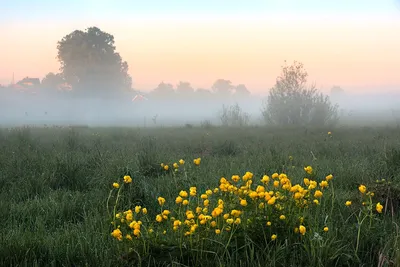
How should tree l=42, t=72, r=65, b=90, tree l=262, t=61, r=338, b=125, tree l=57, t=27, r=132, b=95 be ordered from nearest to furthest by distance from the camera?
tree l=262, t=61, r=338, b=125 → tree l=57, t=27, r=132, b=95 → tree l=42, t=72, r=65, b=90

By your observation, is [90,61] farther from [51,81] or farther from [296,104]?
[296,104]

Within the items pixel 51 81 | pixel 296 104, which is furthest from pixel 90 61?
pixel 296 104

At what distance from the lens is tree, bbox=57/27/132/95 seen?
6512 centimetres

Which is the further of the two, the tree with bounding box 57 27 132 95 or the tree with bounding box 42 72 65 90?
the tree with bounding box 42 72 65 90

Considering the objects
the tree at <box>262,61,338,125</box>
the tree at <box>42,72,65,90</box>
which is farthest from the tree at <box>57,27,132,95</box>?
the tree at <box>262,61,338,125</box>

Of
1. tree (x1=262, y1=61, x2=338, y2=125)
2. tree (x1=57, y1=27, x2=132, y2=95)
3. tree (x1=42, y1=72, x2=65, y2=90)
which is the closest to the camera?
tree (x1=262, y1=61, x2=338, y2=125)

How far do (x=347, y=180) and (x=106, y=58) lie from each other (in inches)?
2653

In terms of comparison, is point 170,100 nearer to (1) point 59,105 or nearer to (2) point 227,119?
(1) point 59,105

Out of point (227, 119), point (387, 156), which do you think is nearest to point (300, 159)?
point (387, 156)

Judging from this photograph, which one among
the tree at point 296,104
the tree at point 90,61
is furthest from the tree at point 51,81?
the tree at point 296,104

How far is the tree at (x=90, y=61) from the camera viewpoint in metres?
65.1

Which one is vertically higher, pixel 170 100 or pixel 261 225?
pixel 170 100

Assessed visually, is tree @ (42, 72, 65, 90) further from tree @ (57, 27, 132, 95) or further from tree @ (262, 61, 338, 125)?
tree @ (262, 61, 338, 125)

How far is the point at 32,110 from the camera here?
7800 centimetres
